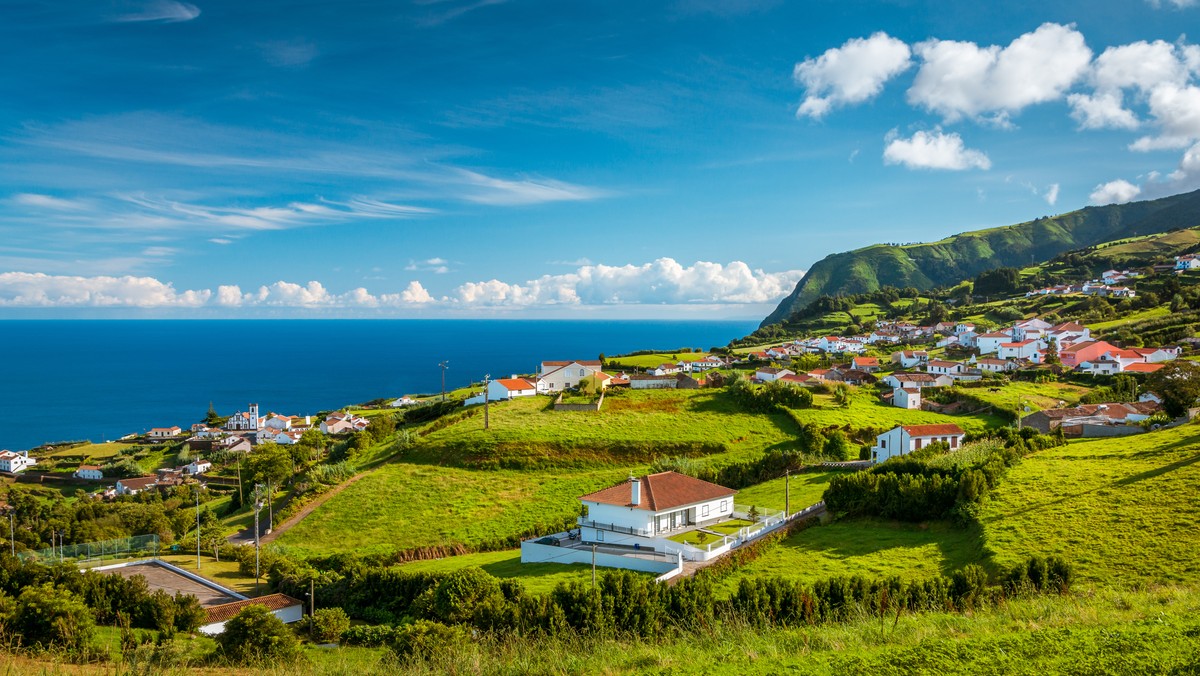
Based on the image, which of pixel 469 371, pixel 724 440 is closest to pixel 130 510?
pixel 724 440

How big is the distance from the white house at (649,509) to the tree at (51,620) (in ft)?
60.4

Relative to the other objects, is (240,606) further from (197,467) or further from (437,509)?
(197,467)

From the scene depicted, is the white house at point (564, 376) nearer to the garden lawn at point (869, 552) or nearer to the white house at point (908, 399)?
the white house at point (908, 399)

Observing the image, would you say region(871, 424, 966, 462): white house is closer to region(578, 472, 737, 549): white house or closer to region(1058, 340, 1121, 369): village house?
region(578, 472, 737, 549): white house

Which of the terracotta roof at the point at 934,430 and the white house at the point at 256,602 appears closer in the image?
the white house at the point at 256,602

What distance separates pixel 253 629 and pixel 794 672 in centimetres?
1791

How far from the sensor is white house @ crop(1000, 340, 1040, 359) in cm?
7825

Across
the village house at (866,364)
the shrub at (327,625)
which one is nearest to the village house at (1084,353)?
the village house at (866,364)

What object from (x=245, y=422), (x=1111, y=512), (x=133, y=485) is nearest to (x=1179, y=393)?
(x=1111, y=512)

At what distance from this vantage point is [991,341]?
85062 mm

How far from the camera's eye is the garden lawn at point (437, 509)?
35.2m

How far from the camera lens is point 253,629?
1970 centimetres

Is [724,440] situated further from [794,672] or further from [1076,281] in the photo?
[1076,281]

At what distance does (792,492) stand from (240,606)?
2672 centimetres
